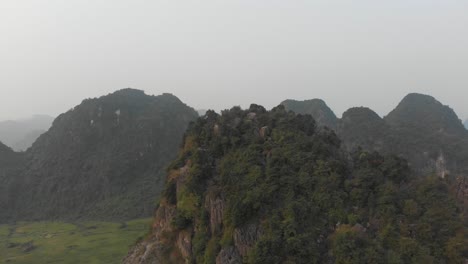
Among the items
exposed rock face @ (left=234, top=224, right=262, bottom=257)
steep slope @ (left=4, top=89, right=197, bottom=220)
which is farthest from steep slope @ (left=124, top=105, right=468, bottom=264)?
steep slope @ (left=4, top=89, right=197, bottom=220)

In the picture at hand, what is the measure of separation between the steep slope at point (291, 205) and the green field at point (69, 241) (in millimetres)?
27428

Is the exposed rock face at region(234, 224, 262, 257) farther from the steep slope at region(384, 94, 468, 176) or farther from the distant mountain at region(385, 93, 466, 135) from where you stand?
the distant mountain at region(385, 93, 466, 135)

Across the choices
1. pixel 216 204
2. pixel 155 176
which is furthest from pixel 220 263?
pixel 155 176

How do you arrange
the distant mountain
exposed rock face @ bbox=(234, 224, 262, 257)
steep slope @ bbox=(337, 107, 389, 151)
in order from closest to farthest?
exposed rock face @ bbox=(234, 224, 262, 257) < steep slope @ bbox=(337, 107, 389, 151) < the distant mountain

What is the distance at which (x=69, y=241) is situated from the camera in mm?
79250

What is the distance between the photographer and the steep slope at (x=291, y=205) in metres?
25.2

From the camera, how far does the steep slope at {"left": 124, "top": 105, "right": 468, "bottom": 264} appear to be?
25.2m

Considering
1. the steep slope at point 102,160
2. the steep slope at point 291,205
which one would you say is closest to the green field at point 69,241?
the steep slope at point 102,160

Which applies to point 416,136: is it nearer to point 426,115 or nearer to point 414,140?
point 414,140

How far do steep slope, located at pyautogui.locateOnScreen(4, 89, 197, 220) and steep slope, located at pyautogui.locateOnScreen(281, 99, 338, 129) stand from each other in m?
43.5

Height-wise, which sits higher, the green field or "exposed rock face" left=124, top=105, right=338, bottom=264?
"exposed rock face" left=124, top=105, right=338, bottom=264

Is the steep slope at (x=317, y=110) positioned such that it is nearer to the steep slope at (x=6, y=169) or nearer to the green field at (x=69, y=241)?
the green field at (x=69, y=241)

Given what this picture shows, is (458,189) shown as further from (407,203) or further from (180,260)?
(180,260)

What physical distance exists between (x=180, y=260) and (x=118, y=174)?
101291mm
